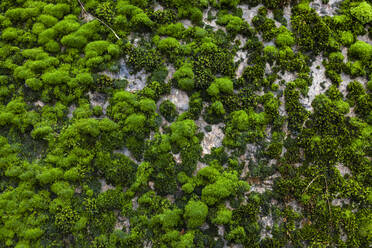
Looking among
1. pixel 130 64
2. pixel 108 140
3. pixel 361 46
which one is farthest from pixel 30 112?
pixel 361 46

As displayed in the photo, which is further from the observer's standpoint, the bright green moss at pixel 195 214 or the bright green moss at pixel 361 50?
the bright green moss at pixel 361 50

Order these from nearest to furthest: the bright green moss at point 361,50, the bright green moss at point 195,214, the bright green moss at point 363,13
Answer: the bright green moss at point 195,214 → the bright green moss at point 361,50 → the bright green moss at point 363,13

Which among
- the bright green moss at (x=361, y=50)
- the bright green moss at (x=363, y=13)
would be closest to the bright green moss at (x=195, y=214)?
the bright green moss at (x=361, y=50)

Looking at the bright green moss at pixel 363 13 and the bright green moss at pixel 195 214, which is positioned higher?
the bright green moss at pixel 363 13

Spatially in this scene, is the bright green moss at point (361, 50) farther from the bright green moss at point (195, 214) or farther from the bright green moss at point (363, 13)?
the bright green moss at point (195, 214)

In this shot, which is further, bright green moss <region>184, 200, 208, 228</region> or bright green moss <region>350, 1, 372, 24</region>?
bright green moss <region>350, 1, 372, 24</region>

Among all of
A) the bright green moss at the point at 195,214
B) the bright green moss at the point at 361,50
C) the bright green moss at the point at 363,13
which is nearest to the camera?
the bright green moss at the point at 195,214

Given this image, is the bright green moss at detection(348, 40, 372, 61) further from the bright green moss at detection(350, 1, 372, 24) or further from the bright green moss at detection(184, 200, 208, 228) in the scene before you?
the bright green moss at detection(184, 200, 208, 228)

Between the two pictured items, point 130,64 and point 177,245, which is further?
point 130,64

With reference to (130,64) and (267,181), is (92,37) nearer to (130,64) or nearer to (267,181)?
(130,64)

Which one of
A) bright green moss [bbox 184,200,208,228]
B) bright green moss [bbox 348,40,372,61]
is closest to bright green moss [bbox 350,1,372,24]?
bright green moss [bbox 348,40,372,61]

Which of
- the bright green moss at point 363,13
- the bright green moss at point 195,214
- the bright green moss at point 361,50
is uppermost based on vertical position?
the bright green moss at point 363,13
